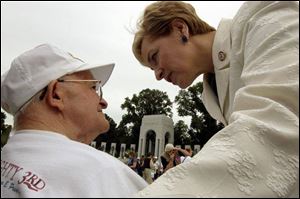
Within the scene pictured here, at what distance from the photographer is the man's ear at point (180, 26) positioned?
211cm

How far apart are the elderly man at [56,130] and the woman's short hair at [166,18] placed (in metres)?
0.35

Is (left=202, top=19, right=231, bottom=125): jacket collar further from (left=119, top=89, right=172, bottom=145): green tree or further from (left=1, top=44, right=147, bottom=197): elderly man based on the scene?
(left=119, top=89, right=172, bottom=145): green tree

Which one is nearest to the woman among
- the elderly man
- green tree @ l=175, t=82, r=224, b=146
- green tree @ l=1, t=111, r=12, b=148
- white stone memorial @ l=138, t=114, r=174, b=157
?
the elderly man

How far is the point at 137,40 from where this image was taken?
229 cm

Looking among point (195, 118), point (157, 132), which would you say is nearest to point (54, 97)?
point (157, 132)

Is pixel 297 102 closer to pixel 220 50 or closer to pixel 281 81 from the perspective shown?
pixel 281 81

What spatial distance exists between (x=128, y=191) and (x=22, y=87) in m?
0.73

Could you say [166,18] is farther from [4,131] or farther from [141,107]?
Result: [141,107]

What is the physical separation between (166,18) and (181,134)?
160 feet

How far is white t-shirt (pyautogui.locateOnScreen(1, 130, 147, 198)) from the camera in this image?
1.29 meters

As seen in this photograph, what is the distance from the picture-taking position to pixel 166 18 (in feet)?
6.79

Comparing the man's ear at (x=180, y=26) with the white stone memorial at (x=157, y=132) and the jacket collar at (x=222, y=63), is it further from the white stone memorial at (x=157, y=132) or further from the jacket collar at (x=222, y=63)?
the white stone memorial at (x=157, y=132)

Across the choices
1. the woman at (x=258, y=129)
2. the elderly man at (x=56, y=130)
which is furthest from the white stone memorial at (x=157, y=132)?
the woman at (x=258, y=129)

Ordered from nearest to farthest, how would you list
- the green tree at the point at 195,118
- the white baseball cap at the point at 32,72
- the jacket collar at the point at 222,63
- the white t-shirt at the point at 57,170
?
the white t-shirt at the point at 57,170 < the white baseball cap at the point at 32,72 < the jacket collar at the point at 222,63 < the green tree at the point at 195,118
